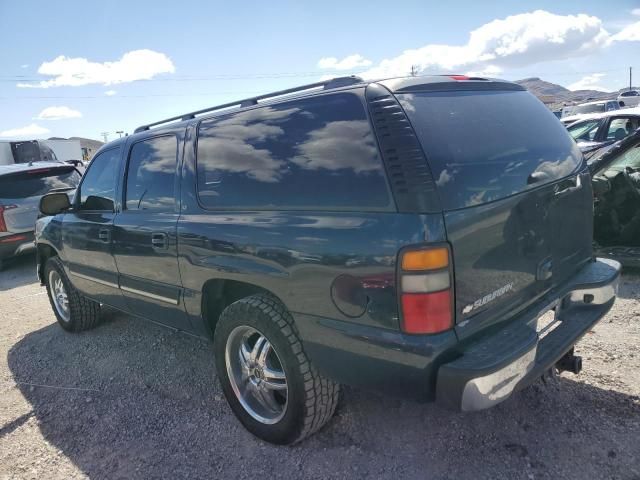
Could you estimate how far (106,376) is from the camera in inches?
153

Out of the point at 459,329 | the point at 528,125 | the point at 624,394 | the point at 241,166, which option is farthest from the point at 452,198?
the point at 624,394

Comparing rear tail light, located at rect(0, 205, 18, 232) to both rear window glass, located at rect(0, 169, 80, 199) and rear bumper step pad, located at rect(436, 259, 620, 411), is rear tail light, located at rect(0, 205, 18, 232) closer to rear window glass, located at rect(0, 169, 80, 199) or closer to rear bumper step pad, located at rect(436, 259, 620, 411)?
rear window glass, located at rect(0, 169, 80, 199)

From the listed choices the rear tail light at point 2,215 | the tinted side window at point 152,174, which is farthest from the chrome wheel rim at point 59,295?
the rear tail light at point 2,215

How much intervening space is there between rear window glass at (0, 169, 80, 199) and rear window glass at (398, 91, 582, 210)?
7370 mm

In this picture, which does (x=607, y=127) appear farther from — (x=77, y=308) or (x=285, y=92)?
(x=77, y=308)

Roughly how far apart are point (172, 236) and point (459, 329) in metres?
1.84

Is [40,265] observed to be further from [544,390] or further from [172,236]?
[544,390]

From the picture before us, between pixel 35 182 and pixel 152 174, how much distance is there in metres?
5.59

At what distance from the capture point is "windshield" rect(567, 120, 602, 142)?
9.47 m

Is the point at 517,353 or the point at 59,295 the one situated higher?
the point at 517,353

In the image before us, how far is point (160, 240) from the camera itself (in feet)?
10.3

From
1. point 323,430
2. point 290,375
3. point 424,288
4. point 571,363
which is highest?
point 424,288

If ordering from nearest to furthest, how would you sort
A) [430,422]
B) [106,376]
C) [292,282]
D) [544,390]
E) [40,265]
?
[292,282]
[430,422]
[544,390]
[106,376]
[40,265]

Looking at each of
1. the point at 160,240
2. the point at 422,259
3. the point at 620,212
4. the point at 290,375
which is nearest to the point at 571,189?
the point at 422,259
